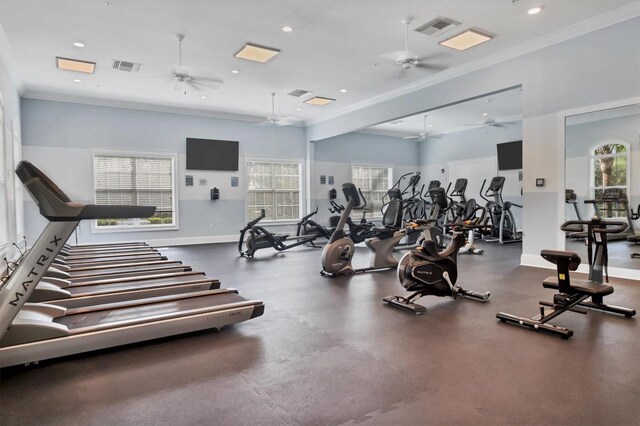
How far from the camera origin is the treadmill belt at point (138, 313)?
2812mm

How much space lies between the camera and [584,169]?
18.4ft

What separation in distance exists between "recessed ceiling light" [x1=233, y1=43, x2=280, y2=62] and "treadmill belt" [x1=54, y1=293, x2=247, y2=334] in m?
4.10

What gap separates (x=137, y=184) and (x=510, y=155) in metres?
10.1

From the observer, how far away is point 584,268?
17.9 ft

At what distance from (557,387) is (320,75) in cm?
647

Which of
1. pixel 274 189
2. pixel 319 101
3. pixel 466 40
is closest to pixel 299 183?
pixel 274 189

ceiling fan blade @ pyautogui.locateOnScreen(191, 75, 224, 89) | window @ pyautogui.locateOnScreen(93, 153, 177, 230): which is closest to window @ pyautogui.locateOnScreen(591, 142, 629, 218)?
ceiling fan blade @ pyautogui.locateOnScreen(191, 75, 224, 89)

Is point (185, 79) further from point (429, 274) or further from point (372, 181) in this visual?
point (372, 181)

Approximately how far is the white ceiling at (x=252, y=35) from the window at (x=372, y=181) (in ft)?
16.1

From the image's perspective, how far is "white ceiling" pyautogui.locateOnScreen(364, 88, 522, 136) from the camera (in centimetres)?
888

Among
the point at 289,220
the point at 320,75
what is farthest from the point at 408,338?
the point at 289,220

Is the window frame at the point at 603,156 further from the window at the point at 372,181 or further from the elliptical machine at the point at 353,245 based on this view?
the window at the point at 372,181

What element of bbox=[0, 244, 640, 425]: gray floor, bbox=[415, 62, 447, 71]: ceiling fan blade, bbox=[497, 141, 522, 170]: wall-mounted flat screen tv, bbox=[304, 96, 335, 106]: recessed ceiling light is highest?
bbox=[304, 96, 335, 106]: recessed ceiling light

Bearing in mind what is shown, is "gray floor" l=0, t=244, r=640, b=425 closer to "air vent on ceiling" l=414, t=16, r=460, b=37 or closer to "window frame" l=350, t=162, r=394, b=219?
"air vent on ceiling" l=414, t=16, r=460, b=37
